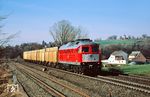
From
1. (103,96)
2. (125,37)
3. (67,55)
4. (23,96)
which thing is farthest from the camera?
(125,37)

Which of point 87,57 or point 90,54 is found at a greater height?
point 90,54

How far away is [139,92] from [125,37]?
151 m

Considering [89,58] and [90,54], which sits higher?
[90,54]

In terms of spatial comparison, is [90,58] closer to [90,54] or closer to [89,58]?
[89,58]

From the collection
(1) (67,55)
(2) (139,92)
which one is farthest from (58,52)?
(2) (139,92)

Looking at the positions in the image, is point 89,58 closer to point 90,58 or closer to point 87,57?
point 90,58

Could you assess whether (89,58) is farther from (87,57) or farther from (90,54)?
(90,54)

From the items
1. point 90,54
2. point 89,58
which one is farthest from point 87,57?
point 90,54

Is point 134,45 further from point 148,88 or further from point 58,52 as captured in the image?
point 148,88

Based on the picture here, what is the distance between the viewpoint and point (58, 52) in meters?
42.4

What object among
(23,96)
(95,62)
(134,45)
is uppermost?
(134,45)

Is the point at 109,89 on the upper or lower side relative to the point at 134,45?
lower

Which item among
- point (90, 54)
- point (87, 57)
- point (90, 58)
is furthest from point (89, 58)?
point (90, 54)

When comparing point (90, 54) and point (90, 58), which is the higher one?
point (90, 54)
